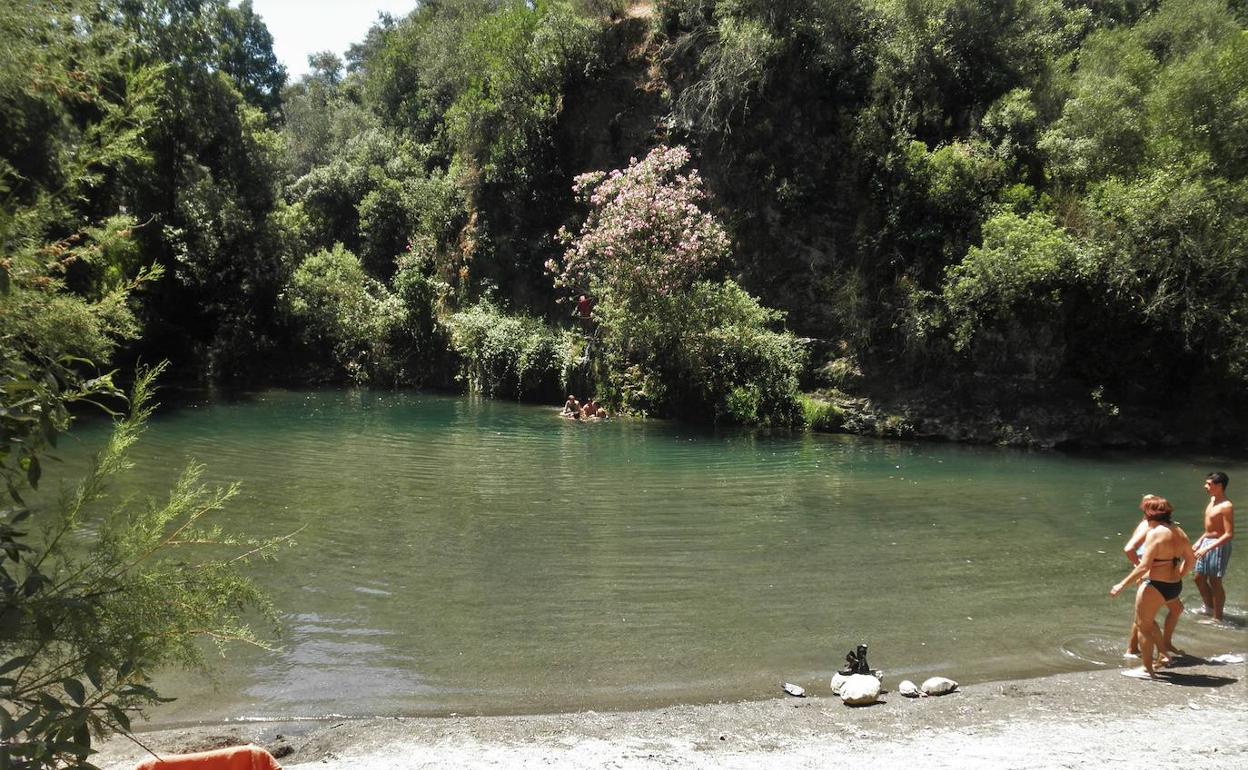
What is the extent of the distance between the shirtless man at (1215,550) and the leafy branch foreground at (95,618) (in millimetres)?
8548

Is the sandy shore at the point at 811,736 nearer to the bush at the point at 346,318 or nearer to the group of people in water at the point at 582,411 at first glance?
the group of people in water at the point at 582,411

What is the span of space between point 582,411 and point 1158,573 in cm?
1752

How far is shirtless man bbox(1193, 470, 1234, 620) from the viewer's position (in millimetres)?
8570

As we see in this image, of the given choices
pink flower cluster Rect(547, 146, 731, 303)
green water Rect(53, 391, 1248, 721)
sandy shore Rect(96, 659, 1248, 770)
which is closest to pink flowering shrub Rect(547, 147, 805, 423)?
pink flower cluster Rect(547, 146, 731, 303)

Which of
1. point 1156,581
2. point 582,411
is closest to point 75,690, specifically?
point 1156,581

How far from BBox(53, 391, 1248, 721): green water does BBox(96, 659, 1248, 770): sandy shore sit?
1.35 ft

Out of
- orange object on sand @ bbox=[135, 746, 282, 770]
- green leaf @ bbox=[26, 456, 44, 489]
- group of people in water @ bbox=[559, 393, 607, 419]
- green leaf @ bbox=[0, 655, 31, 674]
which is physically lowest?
orange object on sand @ bbox=[135, 746, 282, 770]

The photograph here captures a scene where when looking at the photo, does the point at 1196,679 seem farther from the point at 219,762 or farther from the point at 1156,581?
the point at 219,762

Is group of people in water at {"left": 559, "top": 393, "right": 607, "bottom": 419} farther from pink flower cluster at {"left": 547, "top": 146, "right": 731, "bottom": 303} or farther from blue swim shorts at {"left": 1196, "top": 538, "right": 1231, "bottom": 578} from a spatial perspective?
blue swim shorts at {"left": 1196, "top": 538, "right": 1231, "bottom": 578}

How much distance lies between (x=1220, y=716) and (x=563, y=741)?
15.4 feet

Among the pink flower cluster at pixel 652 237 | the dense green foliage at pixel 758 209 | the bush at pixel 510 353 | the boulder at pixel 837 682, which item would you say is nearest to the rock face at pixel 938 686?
the boulder at pixel 837 682

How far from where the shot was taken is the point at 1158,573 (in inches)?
297

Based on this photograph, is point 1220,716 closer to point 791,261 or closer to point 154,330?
point 791,261

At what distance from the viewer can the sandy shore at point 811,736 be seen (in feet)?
19.0
